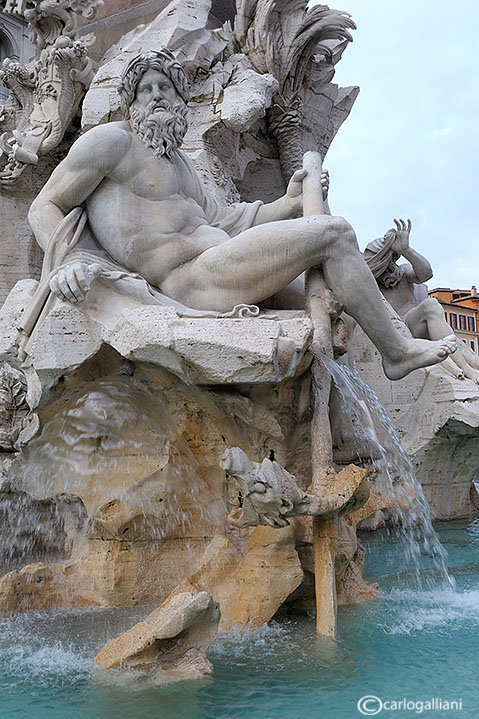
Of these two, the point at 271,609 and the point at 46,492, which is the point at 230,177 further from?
the point at 271,609

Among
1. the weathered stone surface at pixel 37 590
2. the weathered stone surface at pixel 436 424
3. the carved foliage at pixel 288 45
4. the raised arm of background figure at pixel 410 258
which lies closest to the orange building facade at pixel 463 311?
the raised arm of background figure at pixel 410 258

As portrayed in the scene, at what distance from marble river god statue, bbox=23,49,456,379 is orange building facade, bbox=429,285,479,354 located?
60.6 ft

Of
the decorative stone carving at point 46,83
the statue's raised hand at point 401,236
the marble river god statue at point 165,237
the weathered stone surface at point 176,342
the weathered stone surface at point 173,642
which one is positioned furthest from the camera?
the statue's raised hand at point 401,236

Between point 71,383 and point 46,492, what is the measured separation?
2.88ft

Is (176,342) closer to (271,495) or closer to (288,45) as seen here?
(271,495)

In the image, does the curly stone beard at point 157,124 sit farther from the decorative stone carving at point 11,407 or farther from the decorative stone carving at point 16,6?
the decorative stone carving at point 16,6

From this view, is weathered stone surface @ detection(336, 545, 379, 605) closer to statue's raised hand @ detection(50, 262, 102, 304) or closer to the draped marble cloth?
the draped marble cloth

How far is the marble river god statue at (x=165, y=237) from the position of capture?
3.70 m

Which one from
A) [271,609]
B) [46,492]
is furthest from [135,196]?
[271,609]

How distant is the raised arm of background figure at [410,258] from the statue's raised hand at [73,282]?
4420mm

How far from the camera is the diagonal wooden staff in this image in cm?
341

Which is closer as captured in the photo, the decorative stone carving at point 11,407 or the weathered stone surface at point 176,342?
the weathered stone surface at point 176,342

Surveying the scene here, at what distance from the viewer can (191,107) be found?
19.5 ft

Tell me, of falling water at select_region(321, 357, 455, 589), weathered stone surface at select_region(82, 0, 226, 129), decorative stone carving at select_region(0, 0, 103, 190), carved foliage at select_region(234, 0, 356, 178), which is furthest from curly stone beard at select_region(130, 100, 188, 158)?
carved foliage at select_region(234, 0, 356, 178)
